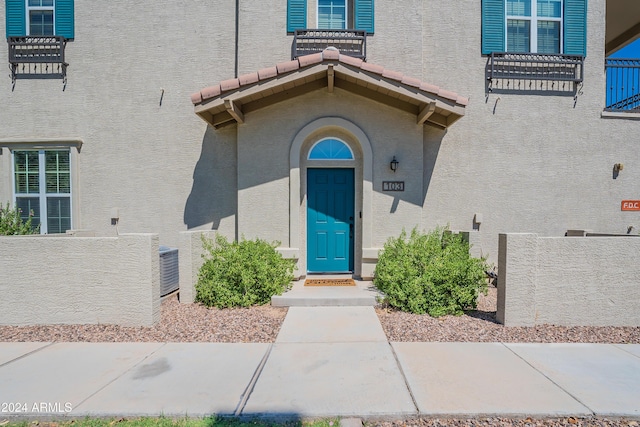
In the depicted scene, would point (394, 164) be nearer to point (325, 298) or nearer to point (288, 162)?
point (288, 162)

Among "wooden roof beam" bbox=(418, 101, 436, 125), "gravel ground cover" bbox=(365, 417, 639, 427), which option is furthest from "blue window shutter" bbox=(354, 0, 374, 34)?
"gravel ground cover" bbox=(365, 417, 639, 427)

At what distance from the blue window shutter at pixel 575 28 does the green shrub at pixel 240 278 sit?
8600 mm

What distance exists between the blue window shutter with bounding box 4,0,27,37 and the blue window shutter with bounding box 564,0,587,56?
13.1 meters

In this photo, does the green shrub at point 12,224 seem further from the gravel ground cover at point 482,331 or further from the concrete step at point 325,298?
the gravel ground cover at point 482,331

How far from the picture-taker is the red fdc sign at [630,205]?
27.5ft

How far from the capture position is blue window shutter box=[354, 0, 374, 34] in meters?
7.82

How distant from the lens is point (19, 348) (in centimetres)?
433

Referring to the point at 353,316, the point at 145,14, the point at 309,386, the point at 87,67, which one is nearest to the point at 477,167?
the point at 353,316

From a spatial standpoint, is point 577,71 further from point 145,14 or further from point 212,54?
point 145,14

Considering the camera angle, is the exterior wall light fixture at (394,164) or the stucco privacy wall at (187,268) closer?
the stucco privacy wall at (187,268)

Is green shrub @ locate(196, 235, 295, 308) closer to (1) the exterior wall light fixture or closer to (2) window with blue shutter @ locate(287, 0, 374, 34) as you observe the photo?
(1) the exterior wall light fixture

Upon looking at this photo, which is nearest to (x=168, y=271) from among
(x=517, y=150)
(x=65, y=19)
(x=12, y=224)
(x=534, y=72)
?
(x=12, y=224)

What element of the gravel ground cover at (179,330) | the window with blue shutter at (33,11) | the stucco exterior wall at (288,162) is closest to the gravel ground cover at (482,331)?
the gravel ground cover at (179,330)

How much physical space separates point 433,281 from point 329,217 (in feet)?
9.57
